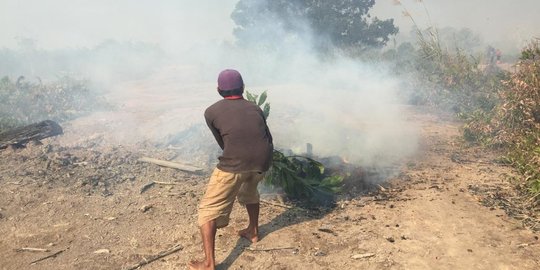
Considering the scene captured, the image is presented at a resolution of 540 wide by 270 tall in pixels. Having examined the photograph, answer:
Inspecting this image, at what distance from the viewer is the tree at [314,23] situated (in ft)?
63.9

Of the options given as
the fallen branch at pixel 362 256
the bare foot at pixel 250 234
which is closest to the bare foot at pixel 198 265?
the bare foot at pixel 250 234

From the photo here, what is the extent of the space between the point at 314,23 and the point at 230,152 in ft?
58.3

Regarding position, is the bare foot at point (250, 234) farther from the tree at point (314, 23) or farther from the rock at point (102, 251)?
the tree at point (314, 23)

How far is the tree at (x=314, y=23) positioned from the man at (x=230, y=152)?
15.9m

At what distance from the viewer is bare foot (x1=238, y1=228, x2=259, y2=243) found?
3.59 metres

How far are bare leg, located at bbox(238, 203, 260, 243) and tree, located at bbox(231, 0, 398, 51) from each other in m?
15.7

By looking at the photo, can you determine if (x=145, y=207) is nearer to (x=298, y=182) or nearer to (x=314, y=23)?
(x=298, y=182)

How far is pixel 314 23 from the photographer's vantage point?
64.7 ft

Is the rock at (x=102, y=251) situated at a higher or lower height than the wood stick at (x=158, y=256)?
lower

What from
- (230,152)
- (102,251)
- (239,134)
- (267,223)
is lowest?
(102,251)

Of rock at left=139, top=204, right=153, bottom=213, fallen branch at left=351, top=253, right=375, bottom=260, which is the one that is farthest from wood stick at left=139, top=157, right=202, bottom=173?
fallen branch at left=351, top=253, right=375, bottom=260

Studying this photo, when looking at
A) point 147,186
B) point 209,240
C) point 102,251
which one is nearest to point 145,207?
point 147,186

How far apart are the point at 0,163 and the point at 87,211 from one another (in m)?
2.33

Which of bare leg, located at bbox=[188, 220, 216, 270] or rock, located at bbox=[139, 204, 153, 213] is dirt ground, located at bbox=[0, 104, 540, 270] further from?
bare leg, located at bbox=[188, 220, 216, 270]
